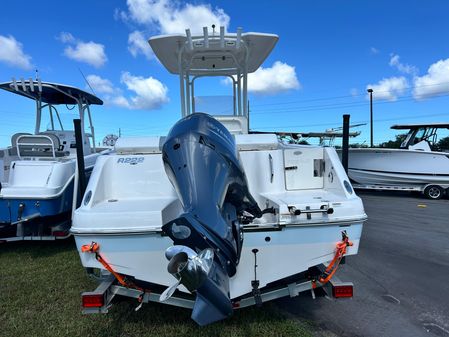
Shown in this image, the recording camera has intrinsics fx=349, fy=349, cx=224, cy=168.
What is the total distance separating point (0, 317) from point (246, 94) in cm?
396

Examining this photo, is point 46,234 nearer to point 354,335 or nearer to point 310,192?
point 310,192

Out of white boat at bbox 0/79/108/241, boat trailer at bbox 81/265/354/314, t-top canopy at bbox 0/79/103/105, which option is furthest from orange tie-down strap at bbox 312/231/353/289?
t-top canopy at bbox 0/79/103/105

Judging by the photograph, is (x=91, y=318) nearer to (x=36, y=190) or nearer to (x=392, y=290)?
(x=36, y=190)

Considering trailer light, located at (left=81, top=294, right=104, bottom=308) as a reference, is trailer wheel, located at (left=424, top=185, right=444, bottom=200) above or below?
below

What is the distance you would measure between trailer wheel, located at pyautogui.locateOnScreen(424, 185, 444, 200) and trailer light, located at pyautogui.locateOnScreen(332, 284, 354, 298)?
33.7 feet

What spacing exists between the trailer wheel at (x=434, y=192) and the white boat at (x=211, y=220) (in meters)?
9.82

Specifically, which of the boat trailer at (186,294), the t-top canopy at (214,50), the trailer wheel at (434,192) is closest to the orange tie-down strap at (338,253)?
the boat trailer at (186,294)

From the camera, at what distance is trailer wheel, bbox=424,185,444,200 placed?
11.4 metres

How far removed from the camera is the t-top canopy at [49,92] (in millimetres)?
6922

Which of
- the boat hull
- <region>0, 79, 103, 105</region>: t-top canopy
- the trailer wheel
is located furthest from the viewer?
the trailer wheel

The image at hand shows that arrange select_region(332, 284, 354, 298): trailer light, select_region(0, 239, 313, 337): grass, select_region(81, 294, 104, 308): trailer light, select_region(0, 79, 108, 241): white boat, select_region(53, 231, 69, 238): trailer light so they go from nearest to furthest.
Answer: select_region(81, 294, 104, 308): trailer light → select_region(332, 284, 354, 298): trailer light → select_region(0, 239, 313, 337): grass → select_region(0, 79, 108, 241): white boat → select_region(53, 231, 69, 238): trailer light

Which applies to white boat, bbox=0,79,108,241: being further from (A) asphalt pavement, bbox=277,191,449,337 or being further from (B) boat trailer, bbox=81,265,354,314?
(A) asphalt pavement, bbox=277,191,449,337

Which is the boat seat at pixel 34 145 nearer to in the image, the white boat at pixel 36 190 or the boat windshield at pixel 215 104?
the white boat at pixel 36 190

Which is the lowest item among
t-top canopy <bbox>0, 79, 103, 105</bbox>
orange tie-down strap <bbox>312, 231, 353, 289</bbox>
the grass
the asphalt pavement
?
the asphalt pavement
